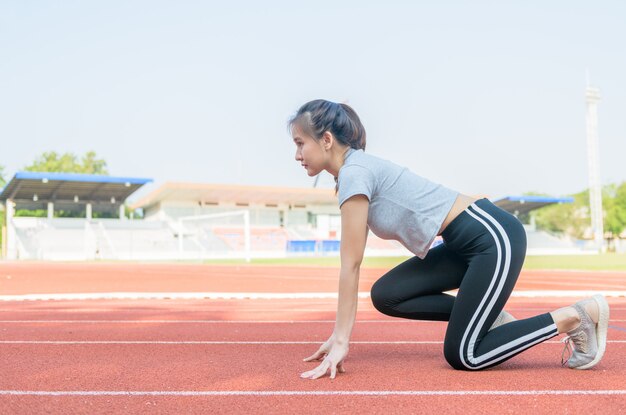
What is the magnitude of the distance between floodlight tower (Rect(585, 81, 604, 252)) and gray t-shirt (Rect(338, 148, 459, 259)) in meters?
64.9

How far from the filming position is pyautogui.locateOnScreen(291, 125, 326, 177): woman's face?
3652 millimetres

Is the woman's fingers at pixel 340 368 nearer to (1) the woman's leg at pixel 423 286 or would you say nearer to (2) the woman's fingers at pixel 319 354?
(2) the woman's fingers at pixel 319 354

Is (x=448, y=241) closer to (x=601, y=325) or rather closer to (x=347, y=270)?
(x=347, y=270)

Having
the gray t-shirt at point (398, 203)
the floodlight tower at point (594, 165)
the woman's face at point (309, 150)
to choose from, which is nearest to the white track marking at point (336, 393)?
the gray t-shirt at point (398, 203)

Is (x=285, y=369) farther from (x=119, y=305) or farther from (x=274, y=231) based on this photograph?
(x=274, y=231)

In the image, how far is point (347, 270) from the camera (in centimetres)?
355

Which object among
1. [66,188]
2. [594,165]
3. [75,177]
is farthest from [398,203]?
[594,165]

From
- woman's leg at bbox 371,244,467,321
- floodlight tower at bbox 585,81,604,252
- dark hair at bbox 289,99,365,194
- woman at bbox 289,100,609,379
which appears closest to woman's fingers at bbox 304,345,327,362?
woman at bbox 289,100,609,379

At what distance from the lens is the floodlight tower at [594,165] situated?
220ft

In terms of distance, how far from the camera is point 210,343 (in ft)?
16.9

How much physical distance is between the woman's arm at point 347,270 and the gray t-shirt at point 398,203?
3.8 inches

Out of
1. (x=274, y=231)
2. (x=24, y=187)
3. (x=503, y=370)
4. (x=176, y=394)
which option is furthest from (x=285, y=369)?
(x=274, y=231)

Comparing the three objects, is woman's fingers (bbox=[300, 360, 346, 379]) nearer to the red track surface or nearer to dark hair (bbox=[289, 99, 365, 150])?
the red track surface

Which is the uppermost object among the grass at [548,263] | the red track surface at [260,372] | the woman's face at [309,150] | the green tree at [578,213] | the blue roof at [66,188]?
the woman's face at [309,150]
